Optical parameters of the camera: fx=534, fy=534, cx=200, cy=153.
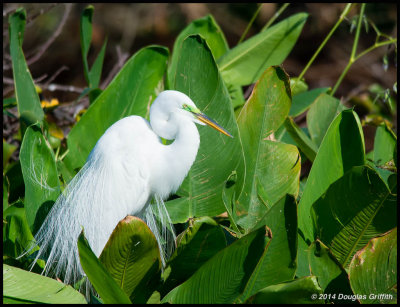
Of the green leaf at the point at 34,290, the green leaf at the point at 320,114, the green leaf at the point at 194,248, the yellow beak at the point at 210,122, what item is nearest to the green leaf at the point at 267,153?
the yellow beak at the point at 210,122

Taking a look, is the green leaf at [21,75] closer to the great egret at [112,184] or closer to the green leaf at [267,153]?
the great egret at [112,184]

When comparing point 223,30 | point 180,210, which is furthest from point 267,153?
point 223,30

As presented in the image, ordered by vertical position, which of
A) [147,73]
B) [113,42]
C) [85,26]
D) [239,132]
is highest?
[85,26]

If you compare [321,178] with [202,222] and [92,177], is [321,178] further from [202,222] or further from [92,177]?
[92,177]

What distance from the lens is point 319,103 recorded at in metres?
1.67

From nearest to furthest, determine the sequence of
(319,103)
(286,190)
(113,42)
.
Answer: (286,190), (319,103), (113,42)

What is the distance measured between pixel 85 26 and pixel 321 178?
36.3 inches

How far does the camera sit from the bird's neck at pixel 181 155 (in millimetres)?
1285

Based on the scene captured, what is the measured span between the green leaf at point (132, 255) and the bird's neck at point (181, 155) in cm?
32

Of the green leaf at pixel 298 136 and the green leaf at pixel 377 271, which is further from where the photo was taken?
the green leaf at pixel 298 136

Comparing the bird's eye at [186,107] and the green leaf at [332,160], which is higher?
the bird's eye at [186,107]

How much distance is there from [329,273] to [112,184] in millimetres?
590

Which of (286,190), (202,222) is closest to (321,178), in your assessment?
(286,190)

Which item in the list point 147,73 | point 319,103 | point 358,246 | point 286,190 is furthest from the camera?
point 319,103
